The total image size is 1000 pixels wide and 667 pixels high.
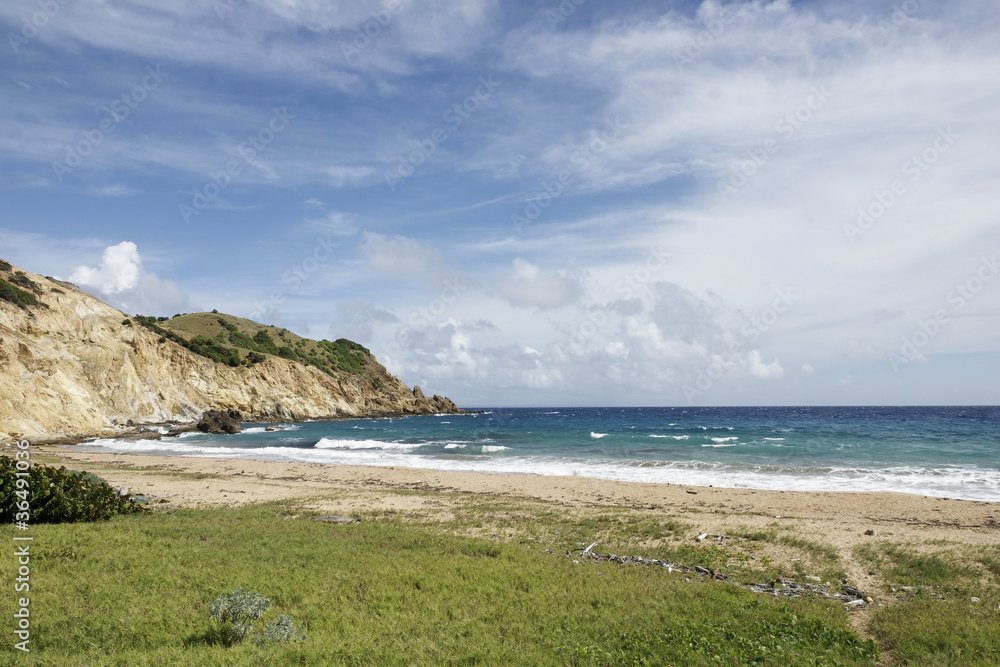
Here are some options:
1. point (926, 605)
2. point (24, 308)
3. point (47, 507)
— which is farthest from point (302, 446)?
point (926, 605)

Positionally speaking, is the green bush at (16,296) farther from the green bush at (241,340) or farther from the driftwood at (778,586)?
the driftwood at (778,586)

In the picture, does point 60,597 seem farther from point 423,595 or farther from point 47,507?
point 47,507

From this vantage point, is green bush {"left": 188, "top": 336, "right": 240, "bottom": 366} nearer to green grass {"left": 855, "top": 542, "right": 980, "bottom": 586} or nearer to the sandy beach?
the sandy beach

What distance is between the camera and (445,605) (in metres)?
8.38

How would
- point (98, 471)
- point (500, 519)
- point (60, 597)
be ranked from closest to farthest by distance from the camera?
1. point (60, 597)
2. point (500, 519)
3. point (98, 471)

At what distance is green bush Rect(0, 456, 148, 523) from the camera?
41.0 ft

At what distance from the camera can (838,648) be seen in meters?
6.82

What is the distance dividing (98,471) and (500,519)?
21846 mm

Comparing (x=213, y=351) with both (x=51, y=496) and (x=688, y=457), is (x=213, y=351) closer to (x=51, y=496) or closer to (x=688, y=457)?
(x=688, y=457)

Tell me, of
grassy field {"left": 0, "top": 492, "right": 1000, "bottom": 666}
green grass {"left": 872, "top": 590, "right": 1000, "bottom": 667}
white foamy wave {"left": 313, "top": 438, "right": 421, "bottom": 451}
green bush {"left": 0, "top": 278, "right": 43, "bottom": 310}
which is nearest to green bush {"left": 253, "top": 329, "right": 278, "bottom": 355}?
green bush {"left": 0, "top": 278, "right": 43, "bottom": 310}

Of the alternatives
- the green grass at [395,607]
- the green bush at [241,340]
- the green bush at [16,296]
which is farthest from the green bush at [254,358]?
the green grass at [395,607]

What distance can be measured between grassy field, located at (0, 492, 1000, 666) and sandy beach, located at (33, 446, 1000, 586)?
93.3 inches

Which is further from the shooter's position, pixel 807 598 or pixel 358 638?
pixel 807 598

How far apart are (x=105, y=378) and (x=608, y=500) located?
58100 mm
